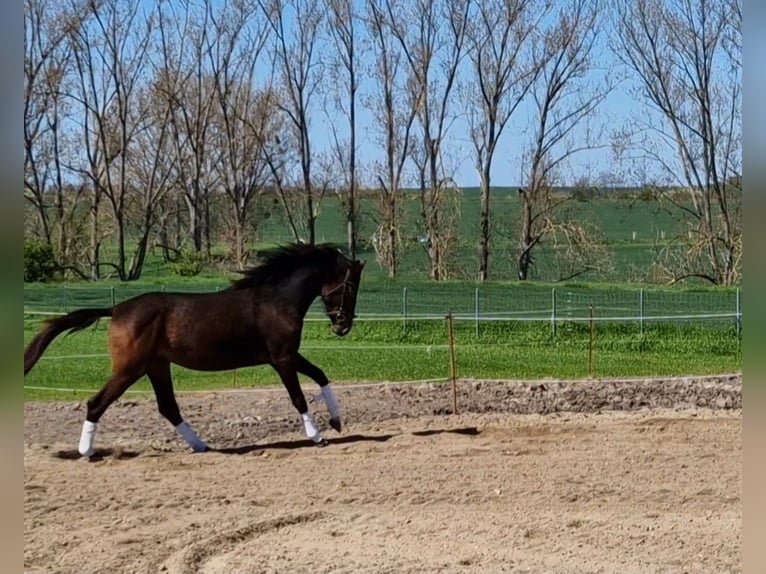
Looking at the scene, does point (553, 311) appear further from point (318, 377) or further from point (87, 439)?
point (87, 439)

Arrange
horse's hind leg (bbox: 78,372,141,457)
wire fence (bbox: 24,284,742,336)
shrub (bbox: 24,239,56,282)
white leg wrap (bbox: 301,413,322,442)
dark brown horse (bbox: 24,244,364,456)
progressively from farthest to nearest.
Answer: wire fence (bbox: 24,284,742,336) < shrub (bbox: 24,239,56,282) < white leg wrap (bbox: 301,413,322,442) < dark brown horse (bbox: 24,244,364,456) < horse's hind leg (bbox: 78,372,141,457)

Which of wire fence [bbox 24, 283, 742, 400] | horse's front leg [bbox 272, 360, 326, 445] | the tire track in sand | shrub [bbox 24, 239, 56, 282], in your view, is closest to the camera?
the tire track in sand

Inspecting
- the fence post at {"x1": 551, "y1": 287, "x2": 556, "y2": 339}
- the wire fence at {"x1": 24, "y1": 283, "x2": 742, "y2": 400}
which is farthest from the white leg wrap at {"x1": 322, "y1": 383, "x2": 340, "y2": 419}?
the fence post at {"x1": 551, "y1": 287, "x2": 556, "y2": 339}

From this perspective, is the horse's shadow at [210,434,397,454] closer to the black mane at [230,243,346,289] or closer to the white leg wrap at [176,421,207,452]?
the white leg wrap at [176,421,207,452]

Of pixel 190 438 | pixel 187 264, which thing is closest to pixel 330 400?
pixel 190 438

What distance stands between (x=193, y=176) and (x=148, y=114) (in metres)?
0.62

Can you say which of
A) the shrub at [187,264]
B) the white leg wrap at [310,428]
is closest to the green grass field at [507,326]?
the shrub at [187,264]

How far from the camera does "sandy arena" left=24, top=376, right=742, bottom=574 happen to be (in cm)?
500

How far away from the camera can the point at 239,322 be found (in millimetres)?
7215

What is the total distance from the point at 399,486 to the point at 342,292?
1.52m

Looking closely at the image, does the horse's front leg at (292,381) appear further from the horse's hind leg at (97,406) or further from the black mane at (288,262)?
the horse's hind leg at (97,406)

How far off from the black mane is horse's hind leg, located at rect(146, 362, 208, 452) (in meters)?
0.83

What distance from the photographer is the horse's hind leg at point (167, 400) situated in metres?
7.13

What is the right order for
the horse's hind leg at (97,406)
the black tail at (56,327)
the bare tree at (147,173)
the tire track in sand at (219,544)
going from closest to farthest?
the tire track in sand at (219,544) < the black tail at (56,327) < the horse's hind leg at (97,406) < the bare tree at (147,173)
